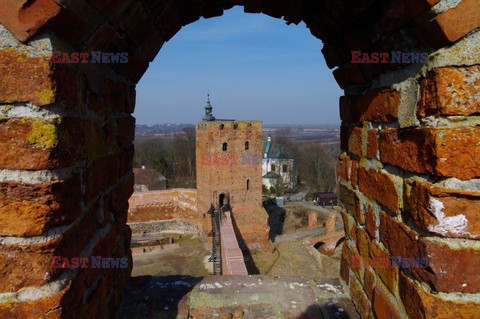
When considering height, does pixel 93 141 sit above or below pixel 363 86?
below

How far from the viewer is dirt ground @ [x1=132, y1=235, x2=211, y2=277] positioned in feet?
54.2

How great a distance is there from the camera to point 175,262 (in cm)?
1780

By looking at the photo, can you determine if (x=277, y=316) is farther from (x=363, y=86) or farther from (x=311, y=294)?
(x=363, y=86)

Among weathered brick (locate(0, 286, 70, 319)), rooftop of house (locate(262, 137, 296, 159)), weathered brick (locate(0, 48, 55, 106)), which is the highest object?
weathered brick (locate(0, 48, 55, 106))

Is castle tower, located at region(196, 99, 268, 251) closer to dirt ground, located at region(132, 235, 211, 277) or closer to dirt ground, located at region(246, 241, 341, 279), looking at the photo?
dirt ground, located at region(246, 241, 341, 279)

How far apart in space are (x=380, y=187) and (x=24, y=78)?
1.58 m

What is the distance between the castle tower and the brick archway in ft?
58.0

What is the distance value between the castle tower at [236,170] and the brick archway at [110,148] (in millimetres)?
17685

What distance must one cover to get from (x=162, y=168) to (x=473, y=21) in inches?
1527

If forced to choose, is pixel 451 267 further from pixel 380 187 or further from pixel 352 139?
pixel 352 139

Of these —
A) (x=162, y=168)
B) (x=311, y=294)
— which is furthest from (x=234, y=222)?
(x=162, y=168)

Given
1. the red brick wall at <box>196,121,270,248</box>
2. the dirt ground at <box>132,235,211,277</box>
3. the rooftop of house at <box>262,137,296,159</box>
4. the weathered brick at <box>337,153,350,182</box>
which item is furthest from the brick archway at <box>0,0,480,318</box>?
the rooftop of house at <box>262,137,296,159</box>

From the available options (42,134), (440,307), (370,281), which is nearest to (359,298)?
(370,281)

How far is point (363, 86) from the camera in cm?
191
